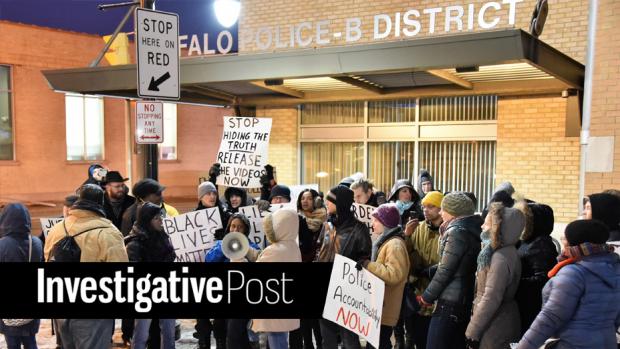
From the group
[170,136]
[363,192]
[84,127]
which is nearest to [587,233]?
[363,192]

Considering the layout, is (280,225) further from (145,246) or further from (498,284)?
(498,284)

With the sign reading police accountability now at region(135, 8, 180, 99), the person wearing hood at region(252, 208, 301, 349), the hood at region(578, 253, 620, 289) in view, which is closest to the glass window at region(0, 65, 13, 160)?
the sign reading police accountability now at region(135, 8, 180, 99)

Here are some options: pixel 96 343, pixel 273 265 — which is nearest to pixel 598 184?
pixel 273 265

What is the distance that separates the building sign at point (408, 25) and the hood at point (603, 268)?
707cm

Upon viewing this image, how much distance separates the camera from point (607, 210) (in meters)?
4.56

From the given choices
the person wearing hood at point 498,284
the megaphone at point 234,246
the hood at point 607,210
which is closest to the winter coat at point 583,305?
the person wearing hood at point 498,284

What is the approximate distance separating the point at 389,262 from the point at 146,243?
2295 mm

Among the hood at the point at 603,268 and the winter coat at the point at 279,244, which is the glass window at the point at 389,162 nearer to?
the winter coat at the point at 279,244

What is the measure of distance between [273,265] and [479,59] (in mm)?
4305

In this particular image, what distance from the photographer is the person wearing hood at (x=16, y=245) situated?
4.87 m

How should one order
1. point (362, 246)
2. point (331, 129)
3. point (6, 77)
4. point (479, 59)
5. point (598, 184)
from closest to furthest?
1. point (362, 246)
2. point (479, 59)
3. point (598, 184)
4. point (331, 129)
5. point (6, 77)

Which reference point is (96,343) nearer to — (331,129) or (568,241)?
(568,241)

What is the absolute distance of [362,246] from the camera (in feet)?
16.1

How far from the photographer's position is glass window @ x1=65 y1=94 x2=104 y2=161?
76.0 feet
